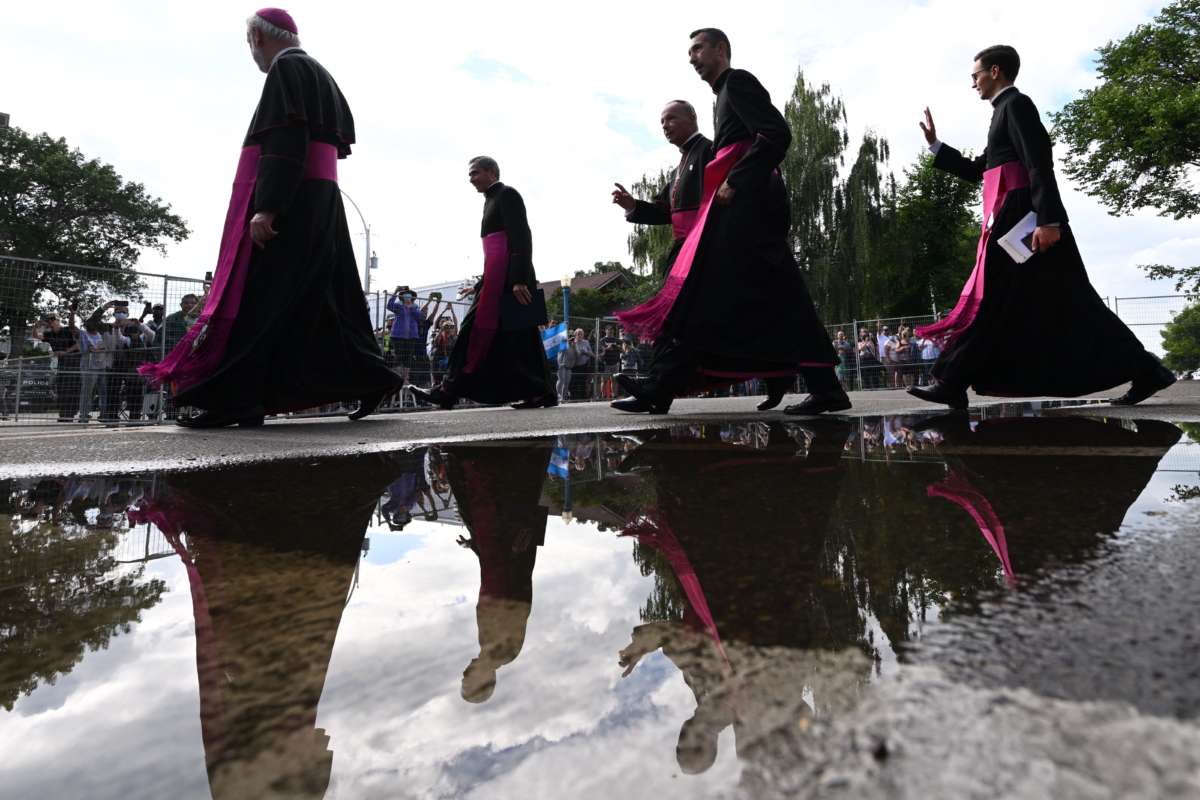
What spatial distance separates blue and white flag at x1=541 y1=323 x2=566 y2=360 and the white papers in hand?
9776 mm

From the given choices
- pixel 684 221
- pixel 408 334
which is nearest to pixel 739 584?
pixel 684 221

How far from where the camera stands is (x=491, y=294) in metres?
6.75

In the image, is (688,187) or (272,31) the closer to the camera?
(272,31)

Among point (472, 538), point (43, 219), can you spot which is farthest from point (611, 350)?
point (43, 219)

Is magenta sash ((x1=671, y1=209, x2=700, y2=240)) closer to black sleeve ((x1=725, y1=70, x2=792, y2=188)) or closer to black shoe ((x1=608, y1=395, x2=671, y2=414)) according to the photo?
black sleeve ((x1=725, y1=70, x2=792, y2=188))

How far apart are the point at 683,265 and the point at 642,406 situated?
0.91 m

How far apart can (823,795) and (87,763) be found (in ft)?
1.62

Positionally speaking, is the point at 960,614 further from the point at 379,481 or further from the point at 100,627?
the point at 379,481

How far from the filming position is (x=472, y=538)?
1.23 metres

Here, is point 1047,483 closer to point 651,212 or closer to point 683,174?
point 683,174

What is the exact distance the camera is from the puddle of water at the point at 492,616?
19.9 inches

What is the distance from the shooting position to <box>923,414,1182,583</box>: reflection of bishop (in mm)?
1038

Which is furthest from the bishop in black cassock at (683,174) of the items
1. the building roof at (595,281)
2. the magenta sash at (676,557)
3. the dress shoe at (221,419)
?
the building roof at (595,281)

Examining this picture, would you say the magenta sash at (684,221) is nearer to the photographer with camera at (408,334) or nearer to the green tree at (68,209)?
the photographer with camera at (408,334)
